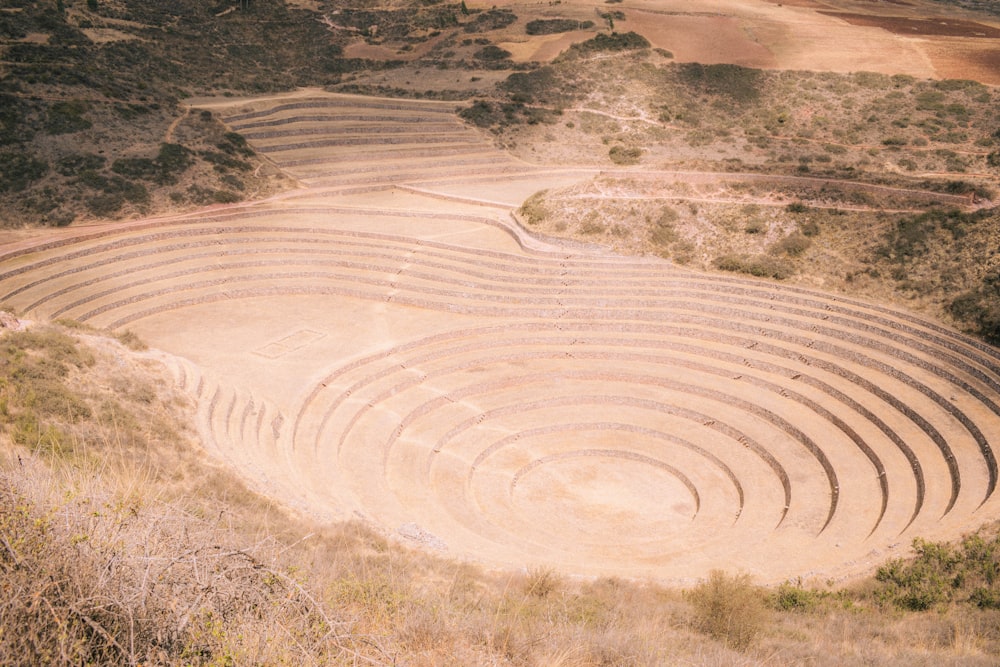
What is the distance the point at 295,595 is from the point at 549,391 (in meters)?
15.3

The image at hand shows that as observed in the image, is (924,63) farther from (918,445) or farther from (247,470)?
(247,470)

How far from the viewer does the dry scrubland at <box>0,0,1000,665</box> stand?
289 inches

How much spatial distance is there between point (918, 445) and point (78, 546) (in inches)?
752

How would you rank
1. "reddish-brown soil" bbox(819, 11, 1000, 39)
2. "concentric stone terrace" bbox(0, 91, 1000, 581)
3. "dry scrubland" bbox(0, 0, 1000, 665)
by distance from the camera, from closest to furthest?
"dry scrubland" bbox(0, 0, 1000, 665)
"concentric stone terrace" bbox(0, 91, 1000, 581)
"reddish-brown soil" bbox(819, 11, 1000, 39)

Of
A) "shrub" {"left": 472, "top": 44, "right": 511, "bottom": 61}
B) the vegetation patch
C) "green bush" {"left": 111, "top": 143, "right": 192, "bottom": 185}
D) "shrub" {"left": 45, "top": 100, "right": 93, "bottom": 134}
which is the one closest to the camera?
"green bush" {"left": 111, "top": 143, "right": 192, "bottom": 185}

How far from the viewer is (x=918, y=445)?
18203 mm

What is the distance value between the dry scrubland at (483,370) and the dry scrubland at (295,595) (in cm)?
5

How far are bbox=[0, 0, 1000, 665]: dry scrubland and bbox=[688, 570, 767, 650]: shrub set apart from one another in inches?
2.3

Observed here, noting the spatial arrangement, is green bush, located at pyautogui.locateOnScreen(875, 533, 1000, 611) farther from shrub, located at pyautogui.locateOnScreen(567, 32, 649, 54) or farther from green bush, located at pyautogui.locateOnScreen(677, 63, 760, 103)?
shrub, located at pyautogui.locateOnScreen(567, 32, 649, 54)

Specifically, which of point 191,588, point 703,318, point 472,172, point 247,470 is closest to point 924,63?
point 472,172

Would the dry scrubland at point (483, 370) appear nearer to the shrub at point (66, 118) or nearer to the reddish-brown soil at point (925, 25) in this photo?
the shrub at point (66, 118)

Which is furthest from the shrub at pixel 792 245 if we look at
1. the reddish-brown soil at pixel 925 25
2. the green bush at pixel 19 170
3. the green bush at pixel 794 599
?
the reddish-brown soil at pixel 925 25

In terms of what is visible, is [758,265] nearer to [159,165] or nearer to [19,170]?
[159,165]

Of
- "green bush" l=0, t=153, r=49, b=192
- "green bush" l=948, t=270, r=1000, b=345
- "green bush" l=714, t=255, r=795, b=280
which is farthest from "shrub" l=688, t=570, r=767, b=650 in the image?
"green bush" l=0, t=153, r=49, b=192
